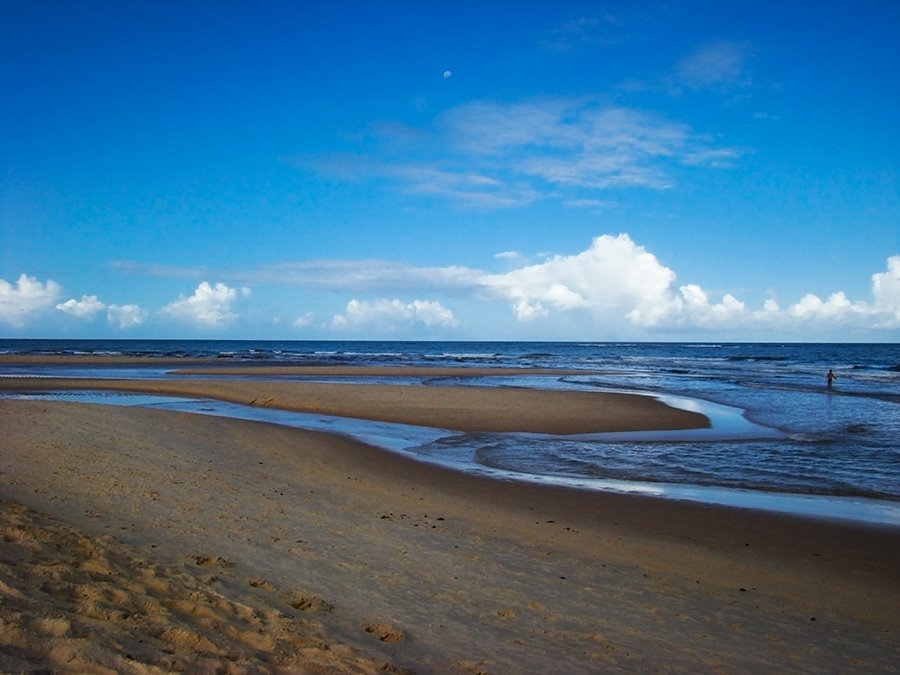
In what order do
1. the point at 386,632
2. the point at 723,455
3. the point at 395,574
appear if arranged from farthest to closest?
the point at 723,455
the point at 395,574
the point at 386,632

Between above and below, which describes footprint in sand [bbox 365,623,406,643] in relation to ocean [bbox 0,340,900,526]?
above

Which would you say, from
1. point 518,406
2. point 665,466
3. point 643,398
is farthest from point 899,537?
point 643,398

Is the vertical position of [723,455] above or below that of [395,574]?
below

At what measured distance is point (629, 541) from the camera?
31.1 ft

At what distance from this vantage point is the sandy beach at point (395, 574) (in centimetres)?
517

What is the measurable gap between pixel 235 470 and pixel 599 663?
29.4 feet

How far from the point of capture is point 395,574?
7375 millimetres

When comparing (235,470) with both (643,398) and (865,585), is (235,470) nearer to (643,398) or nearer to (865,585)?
(865,585)

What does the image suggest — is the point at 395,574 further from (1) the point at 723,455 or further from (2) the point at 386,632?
(1) the point at 723,455

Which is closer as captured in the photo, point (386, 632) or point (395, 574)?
point (386, 632)

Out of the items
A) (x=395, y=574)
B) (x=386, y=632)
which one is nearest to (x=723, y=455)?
(x=395, y=574)

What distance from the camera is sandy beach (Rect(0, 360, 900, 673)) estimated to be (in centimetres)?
517

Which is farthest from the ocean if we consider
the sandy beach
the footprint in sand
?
the footprint in sand

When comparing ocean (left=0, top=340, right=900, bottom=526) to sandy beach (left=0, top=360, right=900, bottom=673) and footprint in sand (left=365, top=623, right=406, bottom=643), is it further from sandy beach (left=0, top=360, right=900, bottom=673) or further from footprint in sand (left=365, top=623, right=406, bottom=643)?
footprint in sand (left=365, top=623, right=406, bottom=643)
